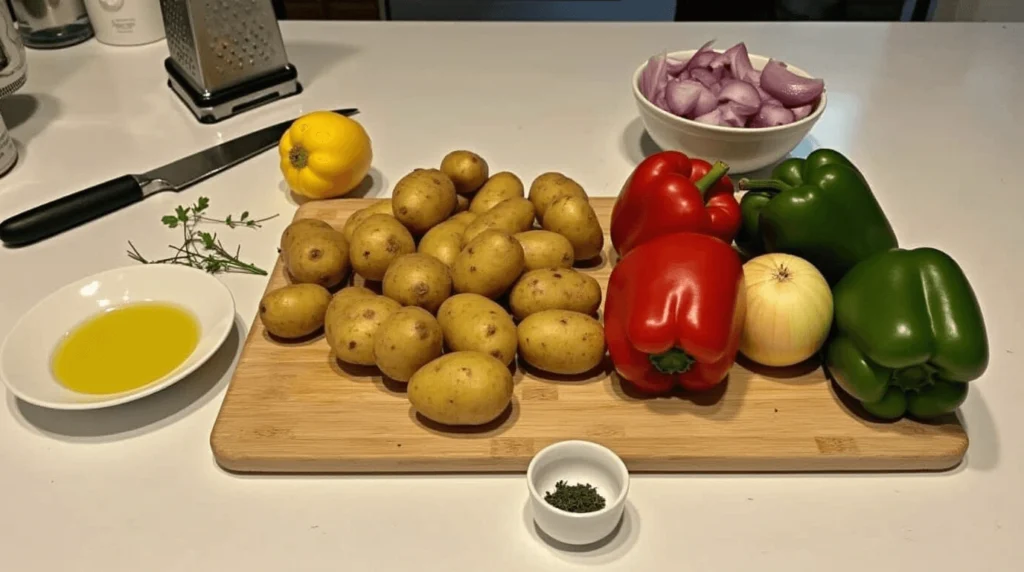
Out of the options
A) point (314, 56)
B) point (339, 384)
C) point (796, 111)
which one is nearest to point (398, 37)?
point (314, 56)

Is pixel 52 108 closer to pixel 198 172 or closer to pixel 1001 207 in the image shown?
pixel 198 172

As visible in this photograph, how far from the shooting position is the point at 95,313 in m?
1.02

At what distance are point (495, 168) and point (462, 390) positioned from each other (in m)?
0.65

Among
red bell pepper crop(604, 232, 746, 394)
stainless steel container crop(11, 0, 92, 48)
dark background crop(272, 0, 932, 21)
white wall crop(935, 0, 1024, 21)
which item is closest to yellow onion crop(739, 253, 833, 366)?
red bell pepper crop(604, 232, 746, 394)

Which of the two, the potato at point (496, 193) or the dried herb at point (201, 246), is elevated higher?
the potato at point (496, 193)

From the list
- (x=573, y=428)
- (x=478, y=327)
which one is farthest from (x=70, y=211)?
(x=573, y=428)

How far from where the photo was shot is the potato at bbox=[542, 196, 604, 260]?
1.07 meters

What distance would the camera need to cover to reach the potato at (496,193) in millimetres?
1143

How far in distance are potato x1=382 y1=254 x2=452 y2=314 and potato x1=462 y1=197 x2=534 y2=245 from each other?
0.28 feet

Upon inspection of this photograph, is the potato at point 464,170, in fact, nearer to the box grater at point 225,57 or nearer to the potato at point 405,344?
the potato at point 405,344

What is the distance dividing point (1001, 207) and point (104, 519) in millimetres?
1335

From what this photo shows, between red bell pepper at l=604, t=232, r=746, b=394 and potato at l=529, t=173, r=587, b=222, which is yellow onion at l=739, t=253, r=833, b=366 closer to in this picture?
red bell pepper at l=604, t=232, r=746, b=394

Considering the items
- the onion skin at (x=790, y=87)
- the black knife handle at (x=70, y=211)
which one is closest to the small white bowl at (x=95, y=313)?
the black knife handle at (x=70, y=211)

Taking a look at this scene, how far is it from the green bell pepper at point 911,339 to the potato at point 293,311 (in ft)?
2.00
